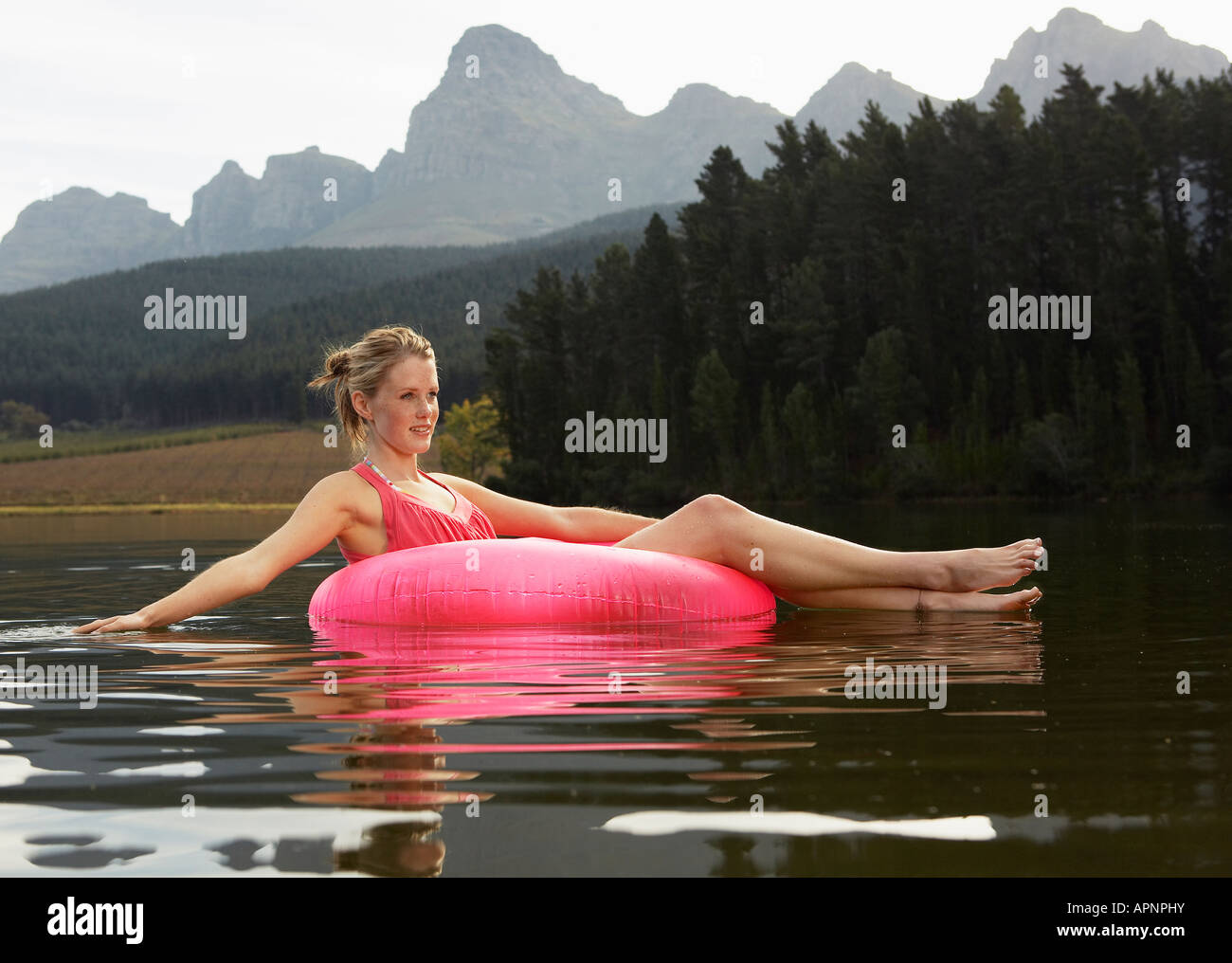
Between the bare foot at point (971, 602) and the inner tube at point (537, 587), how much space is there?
1.29 meters

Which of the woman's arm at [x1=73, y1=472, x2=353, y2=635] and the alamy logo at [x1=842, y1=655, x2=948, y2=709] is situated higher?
the woman's arm at [x1=73, y1=472, x2=353, y2=635]

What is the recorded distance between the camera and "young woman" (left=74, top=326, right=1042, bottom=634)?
727 centimetres

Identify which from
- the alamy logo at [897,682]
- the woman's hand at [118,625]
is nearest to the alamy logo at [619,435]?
the woman's hand at [118,625]

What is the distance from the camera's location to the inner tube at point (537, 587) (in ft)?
23.4

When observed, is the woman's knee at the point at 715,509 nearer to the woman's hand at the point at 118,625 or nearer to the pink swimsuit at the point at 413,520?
the pink swimsuit at the point at 413,520

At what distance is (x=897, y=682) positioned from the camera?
511 cm

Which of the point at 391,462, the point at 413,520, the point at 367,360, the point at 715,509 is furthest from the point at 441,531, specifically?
the point at 715,509

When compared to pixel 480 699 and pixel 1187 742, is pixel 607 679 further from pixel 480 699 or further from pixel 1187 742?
pixel 1187 742

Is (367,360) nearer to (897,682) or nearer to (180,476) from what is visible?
(897,682)

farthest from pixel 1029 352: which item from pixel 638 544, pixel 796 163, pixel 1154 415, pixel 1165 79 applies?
pixel 638 544

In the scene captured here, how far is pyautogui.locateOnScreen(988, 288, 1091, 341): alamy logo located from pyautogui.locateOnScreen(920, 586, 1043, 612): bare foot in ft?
162

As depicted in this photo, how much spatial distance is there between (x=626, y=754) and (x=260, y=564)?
3408 mm
